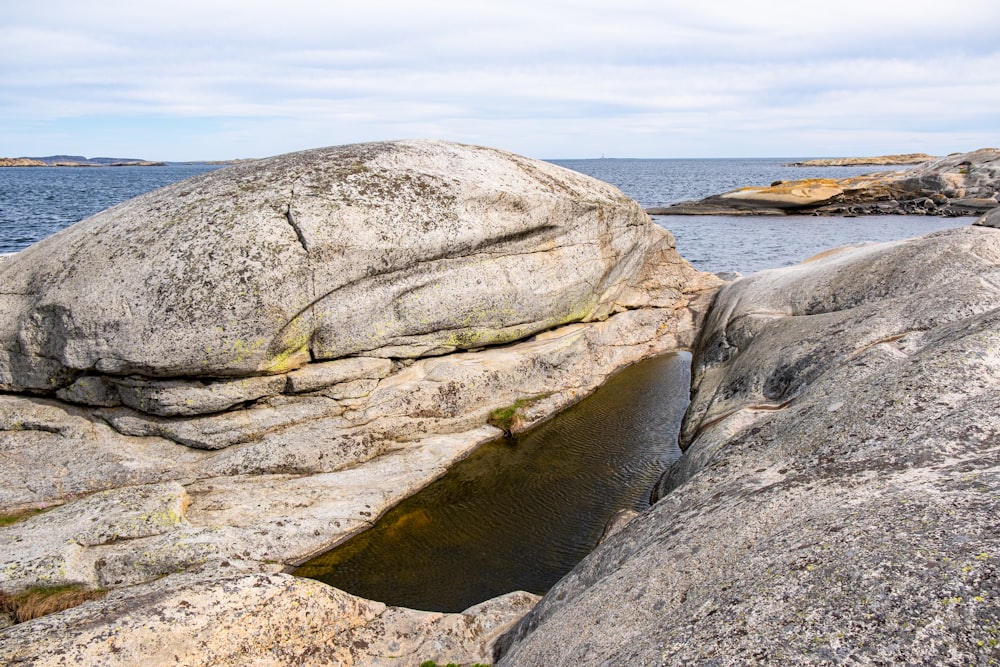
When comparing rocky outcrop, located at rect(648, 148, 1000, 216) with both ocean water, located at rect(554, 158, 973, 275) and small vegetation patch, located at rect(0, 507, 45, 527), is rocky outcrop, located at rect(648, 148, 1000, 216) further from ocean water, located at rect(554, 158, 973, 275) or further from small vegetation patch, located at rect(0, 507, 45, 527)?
small vegetation patch, located at rect(0, 507, 45, 527)

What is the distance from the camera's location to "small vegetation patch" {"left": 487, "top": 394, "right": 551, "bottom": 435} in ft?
55.2

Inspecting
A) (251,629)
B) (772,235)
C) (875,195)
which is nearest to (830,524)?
(251,629)

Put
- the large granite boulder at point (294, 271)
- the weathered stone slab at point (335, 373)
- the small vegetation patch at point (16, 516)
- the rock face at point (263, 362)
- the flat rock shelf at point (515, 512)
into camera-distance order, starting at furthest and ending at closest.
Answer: the weathered stone slab at point (335, 373), the large granite boulder at point (294, 271), the small vegetation patch at point (16, 516), the rock face at point (263, 362), the flat rock shelf at point (515, 512)

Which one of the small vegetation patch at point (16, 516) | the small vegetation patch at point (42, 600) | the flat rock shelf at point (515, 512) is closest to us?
the small vegetation patch at point (42, 600)

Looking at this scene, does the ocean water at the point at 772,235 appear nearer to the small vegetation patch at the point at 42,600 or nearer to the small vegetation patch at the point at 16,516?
the small vegetation patch at the point at 16,516

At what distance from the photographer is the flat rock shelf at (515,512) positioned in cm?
1166

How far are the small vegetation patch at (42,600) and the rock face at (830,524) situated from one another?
6.67 metres

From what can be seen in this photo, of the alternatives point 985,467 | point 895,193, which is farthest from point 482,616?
point 895,193

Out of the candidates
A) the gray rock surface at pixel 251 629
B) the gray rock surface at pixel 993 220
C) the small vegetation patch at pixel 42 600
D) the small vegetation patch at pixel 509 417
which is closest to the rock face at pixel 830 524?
the gray rock surface at pixel 251 629

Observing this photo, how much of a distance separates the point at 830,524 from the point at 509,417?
10.4 metres

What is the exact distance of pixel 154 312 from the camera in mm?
13648

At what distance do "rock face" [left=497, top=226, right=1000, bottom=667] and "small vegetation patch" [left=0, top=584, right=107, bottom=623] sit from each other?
21.9 ft

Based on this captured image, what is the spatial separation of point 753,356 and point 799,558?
31.9ft

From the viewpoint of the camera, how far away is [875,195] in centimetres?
7275
